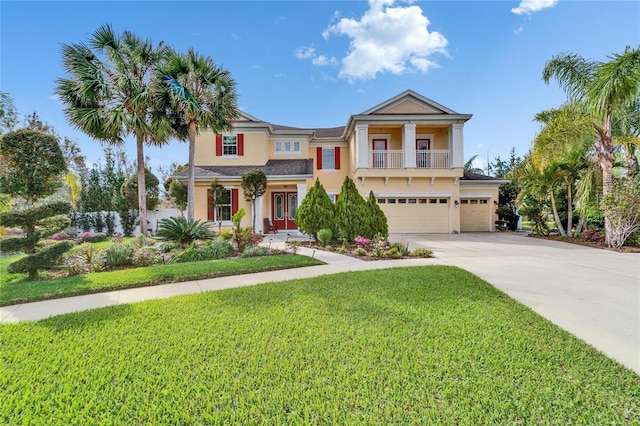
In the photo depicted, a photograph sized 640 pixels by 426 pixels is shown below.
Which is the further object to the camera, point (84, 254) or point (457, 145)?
point (457, 145)

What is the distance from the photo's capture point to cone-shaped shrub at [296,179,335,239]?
34.0 ft

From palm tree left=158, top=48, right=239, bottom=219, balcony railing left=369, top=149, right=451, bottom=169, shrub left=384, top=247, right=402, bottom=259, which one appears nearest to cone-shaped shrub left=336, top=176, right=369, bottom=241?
shrub left=384, top=247, right=402, bottom=259

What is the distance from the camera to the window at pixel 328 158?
18.3m

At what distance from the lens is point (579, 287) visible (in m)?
5.13

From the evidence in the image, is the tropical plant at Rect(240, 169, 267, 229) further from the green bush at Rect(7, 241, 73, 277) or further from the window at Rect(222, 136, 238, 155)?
the green bush at Rect(7, 241, 73, 277)

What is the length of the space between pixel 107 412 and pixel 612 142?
1609cm

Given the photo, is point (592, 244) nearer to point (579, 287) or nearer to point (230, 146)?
point (579, 287)

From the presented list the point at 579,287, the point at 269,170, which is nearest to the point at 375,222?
the point at 579,287

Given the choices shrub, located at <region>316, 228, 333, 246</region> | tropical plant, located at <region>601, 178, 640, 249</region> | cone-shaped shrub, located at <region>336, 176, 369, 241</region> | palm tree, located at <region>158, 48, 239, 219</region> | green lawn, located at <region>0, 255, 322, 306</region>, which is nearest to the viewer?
green lawn, located at <region>0, 255, 322, 306</region>

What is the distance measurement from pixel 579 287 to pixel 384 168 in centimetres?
1140

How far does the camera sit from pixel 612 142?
10.4m

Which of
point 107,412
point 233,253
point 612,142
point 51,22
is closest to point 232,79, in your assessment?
point 51,22

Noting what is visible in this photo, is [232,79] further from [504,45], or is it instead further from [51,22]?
[504,45]

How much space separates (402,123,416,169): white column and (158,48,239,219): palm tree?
9657mm
